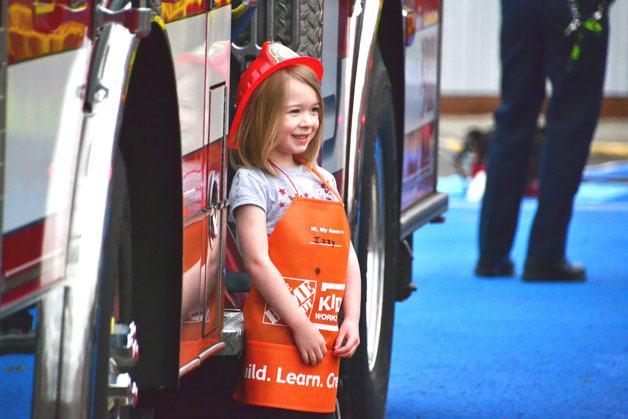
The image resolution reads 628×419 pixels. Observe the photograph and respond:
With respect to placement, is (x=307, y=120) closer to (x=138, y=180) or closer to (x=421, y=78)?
(x=138, y=180)

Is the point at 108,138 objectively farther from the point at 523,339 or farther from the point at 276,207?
the point at 523,339

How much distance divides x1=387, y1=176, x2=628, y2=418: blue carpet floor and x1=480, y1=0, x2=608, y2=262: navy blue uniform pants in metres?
0.30

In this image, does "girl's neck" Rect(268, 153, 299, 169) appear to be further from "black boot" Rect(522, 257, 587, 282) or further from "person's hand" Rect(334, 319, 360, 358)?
"black boot" Rect(522, 257, 587, 282)

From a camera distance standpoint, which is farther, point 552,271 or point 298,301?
point 552,271

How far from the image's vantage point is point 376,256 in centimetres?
443

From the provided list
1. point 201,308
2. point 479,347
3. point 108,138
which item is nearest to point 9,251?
point 108,138

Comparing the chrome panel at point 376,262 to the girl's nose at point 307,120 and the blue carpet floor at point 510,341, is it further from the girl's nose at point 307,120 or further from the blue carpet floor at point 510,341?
the girl's nose at point 307,120

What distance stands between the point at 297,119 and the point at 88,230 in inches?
42.7

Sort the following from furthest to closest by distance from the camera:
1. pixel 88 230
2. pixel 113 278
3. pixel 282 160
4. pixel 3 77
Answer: pixel 282 160, pixel 113 278, pixel 88 230, pixel 3 77

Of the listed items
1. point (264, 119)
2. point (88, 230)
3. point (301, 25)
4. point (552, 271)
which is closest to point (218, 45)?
point (264, 119)

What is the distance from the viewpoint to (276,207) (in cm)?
332

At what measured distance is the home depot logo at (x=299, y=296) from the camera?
3273 mm

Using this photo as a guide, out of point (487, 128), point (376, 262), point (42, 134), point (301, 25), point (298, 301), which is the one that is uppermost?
point (301, 25)

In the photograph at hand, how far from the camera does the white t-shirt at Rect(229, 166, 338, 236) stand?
327cm
